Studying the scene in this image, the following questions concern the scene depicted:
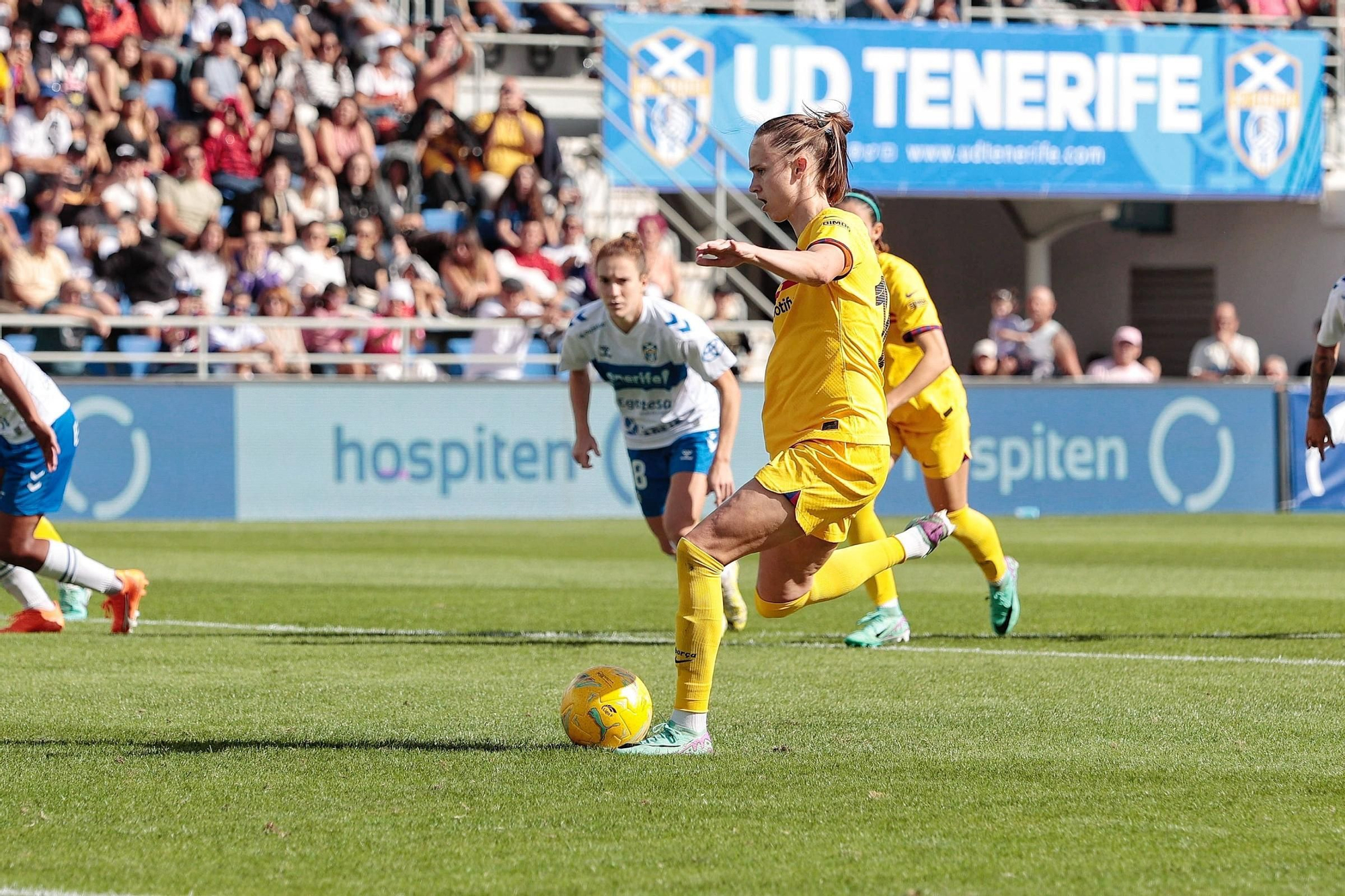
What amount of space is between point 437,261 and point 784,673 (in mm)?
13792

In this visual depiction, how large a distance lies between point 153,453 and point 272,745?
495 inches

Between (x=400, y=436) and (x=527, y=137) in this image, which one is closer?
(x=400, y=436)

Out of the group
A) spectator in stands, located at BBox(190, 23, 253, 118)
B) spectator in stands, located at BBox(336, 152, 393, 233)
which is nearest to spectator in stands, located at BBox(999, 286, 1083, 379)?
spectator in stands, located at BBox(336, 152, 393, 233)

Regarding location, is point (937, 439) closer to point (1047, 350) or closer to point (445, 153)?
point (1047, 350)

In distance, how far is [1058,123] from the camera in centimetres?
2347

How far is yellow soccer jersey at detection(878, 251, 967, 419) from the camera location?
876 centimetres

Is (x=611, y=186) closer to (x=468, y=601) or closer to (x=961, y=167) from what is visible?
(x=961, y=167)

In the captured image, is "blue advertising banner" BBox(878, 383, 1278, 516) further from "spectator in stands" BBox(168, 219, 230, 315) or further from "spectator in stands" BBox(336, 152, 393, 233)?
"spectator in stands" BBox(168, 219, 230, 315)

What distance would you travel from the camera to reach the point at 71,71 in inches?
820

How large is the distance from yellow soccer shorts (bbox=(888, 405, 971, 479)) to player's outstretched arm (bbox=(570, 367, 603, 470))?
147 centimetres

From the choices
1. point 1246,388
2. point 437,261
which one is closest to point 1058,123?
point 1246,388

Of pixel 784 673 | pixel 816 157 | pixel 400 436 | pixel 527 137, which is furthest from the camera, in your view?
pixel 527 137

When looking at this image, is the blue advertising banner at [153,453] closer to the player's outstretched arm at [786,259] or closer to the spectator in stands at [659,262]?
the spectator in stands at [659,262]

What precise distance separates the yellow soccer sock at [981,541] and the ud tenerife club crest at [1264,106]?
1650 centimetres
